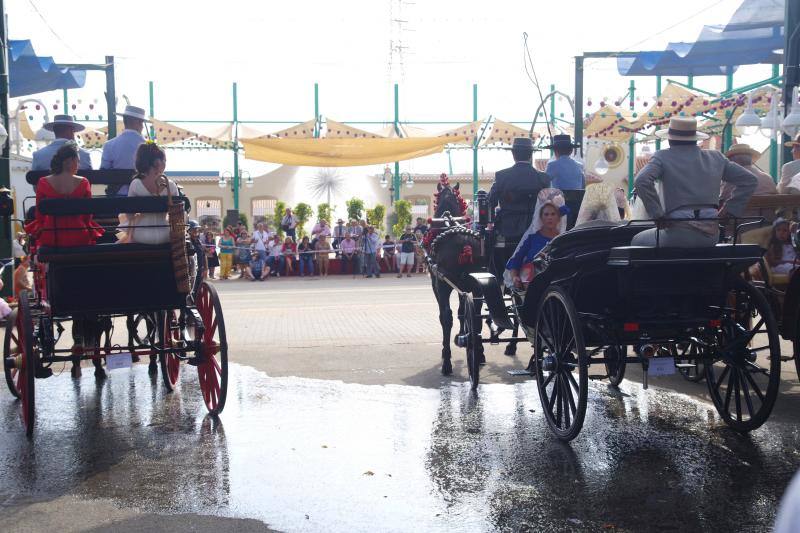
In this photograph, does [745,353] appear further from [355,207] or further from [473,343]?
[355,207]

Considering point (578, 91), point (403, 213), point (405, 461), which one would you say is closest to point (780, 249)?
point (405, 461)

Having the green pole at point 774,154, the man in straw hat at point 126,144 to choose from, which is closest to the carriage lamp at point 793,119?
the green pole at point 774,154

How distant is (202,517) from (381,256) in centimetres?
2307

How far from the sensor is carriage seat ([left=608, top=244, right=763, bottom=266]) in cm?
536

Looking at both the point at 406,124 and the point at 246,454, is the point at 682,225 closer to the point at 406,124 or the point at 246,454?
the point at 246,454

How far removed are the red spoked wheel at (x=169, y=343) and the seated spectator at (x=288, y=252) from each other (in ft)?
56.4

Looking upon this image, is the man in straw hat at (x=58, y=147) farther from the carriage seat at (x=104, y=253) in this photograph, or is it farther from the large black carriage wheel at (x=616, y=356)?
the large black carriage wheel at (x=616, y=356)

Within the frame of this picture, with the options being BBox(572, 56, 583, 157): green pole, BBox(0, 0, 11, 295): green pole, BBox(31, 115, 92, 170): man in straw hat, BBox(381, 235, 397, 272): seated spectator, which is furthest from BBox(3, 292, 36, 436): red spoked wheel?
BBox(381, 235, 397, 272): seated spectator

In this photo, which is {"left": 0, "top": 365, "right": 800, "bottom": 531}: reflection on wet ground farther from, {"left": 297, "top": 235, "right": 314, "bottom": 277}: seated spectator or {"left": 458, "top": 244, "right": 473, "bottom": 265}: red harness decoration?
{"left": 297, "top": 235, "right": 314, "bottom": 277}: seated spectator

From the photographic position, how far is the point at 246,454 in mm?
5625

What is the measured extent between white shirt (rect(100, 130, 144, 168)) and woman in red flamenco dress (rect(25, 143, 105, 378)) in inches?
75.6

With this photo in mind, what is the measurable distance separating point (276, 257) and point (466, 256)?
17256mm

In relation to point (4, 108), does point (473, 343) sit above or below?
below

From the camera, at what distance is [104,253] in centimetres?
625
